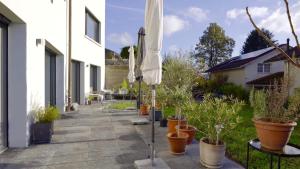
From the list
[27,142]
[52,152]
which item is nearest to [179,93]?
[52,152]

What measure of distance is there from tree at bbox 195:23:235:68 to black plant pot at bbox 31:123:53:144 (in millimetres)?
38966

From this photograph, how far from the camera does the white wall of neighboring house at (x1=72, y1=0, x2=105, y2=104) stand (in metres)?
14.0

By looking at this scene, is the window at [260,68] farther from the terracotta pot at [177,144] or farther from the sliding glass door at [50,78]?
the terracotta pot at [177,144]

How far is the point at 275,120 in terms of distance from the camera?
370 centimetres

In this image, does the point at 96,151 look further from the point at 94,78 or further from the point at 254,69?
the point at 254,69

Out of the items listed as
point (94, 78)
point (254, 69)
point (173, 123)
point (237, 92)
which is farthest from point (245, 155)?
point (254, 69)

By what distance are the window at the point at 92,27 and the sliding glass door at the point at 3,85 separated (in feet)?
35.1

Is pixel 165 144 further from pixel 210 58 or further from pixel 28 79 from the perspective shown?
pixel 210 58

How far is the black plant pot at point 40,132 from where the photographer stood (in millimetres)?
6530

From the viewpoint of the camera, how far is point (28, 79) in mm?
6336

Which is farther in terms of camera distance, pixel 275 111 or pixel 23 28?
pixel 23 28

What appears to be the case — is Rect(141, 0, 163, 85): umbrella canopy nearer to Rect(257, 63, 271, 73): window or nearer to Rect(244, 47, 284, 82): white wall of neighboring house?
Rect(244, 47, 284, 82): white wall of neighboring house

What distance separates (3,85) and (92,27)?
1288 centimetres

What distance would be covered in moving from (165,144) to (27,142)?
125 inches
